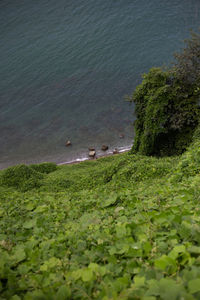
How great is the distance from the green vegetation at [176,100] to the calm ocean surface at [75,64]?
9134 mm

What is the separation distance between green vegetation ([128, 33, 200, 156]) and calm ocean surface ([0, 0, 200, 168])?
30.0ft

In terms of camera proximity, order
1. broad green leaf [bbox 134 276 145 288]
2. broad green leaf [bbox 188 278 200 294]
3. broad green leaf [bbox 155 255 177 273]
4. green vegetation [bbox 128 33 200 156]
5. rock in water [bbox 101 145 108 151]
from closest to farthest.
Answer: broad green leaf [bbox 188 278 200 294] → broad green leaf [bbox 134 276 145 288] → broad green leaf [bbox 155 255 177 273] → green vegetation [bbox 128 33 200 156] → rock in water [bbox 101 145 108 151]

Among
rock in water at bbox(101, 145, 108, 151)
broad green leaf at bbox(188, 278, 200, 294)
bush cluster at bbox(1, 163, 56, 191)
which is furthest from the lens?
rock in water at bbox(101, 145, 108, 151)

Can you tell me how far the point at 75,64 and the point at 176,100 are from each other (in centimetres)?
2293

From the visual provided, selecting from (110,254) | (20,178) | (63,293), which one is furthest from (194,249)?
(20,178)

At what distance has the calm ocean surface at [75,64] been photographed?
953 inches

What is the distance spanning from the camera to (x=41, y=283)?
2930mm

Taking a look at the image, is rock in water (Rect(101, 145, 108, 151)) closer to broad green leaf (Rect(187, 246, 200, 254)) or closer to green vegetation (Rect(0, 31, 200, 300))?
green vegetation (Rect(0, 31, 200, 300))

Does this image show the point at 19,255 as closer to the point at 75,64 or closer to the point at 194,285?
the point at 194,285

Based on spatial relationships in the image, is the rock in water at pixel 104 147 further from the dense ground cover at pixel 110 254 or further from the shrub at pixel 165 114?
the dense ground cover at pixel 110 254

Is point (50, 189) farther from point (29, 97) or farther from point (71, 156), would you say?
point (29, 97)

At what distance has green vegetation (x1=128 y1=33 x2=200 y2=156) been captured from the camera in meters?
12.9

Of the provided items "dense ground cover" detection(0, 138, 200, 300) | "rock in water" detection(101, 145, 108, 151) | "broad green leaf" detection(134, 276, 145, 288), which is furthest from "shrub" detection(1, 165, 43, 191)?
"broad green leaf" detection(134, 276, 145, 288)

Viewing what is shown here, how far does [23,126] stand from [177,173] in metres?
21.5
